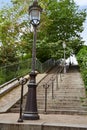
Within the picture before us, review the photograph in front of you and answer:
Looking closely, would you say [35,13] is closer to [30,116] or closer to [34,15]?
[34,15]

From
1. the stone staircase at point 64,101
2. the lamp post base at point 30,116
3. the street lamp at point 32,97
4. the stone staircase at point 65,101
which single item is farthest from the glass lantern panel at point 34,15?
the stone staircase at point 65,101

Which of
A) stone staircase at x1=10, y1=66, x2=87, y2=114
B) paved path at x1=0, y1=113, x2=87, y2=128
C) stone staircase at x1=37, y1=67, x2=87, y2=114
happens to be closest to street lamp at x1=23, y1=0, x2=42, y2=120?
paved path at x1=0, y1=113, x2=87, y2=128

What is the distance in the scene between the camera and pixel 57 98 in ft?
57.9

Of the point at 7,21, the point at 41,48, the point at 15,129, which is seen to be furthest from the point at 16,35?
the point at 15,129

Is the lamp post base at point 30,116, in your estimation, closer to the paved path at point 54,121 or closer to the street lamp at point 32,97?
the street lamp at point 32,97

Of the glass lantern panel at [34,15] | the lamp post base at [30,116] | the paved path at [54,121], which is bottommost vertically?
the paved path at [54,121]

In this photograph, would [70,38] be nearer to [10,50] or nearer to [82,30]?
[82,30]

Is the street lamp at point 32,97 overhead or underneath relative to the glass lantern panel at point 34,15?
underneath

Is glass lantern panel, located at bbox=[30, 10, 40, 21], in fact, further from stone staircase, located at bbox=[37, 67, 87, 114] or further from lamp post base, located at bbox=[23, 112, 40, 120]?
stone staircase, located at bbox=[37, 67, 87, 114]

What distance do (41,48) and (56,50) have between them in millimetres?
2129

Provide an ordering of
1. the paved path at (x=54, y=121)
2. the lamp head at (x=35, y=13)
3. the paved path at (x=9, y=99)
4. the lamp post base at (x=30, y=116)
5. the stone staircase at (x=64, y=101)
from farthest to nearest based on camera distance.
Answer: the paved path at (x=9, y=99)
the stone staircase at (x=64, y=101)
the lamp head at (x=35, y=13)
the lamp post base at (x=30, y=116)
the paved path at (x=54, y=121)

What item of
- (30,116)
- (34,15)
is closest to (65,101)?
(30,116)

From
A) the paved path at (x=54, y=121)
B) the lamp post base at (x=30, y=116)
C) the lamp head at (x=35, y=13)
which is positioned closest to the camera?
the paved path at (x=54, y=121)

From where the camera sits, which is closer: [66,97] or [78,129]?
[78,129]
